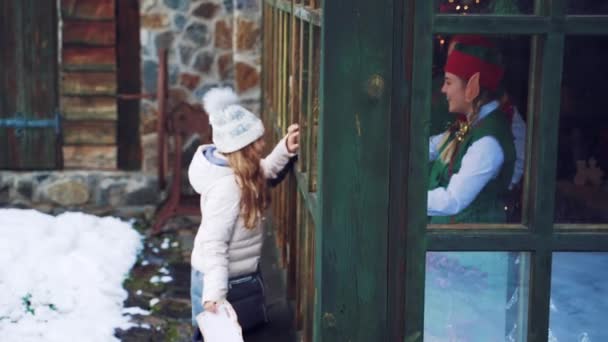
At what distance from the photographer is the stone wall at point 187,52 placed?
736 centimetres

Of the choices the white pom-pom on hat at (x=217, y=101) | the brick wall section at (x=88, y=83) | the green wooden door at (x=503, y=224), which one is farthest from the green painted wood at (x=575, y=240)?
the brick wall section at (x=88, y=83)

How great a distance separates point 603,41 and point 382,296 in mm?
716

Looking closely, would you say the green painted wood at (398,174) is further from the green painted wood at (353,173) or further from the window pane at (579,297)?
the window pane at (579,297)

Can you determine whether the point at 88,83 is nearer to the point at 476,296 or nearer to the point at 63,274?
the point at 63,274

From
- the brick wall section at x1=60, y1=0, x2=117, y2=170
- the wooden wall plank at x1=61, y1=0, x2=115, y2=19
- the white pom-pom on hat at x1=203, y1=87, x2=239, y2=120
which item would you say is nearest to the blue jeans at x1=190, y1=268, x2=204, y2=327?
the white pom-pom on hat at x1=203, y1=87, x2=239, y2=120

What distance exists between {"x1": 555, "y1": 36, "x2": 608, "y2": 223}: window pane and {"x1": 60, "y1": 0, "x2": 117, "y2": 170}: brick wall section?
220 inches

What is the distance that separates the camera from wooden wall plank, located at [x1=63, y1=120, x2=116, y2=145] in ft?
24.7

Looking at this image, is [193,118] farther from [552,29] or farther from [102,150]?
[552,29]

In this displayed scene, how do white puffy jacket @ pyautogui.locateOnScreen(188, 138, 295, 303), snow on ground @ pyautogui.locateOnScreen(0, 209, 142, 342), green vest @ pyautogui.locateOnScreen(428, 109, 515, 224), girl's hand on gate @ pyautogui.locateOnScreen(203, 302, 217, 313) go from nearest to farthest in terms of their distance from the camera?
green vest @ pyautogui.locateOnScreen(428, 109, 515, 224), girl's hand on gate @ pyautogui.locateOnScreen(203, 302, 217, 313), white puffy jacket @ pyautogui.locateOnScreen(188, 138, 295, 303), snow on ground @ pyautogui.locateOnScreen(0, 209, 142, 342)

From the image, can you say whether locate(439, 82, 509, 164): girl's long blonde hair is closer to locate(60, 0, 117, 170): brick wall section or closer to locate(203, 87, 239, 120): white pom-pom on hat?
locate(203, 87, 239, 120): white pom-pom on hat

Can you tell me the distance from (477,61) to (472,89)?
0.06 metres

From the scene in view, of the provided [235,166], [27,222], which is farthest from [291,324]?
[27,222]

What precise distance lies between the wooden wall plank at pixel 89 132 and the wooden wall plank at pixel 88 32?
1.91ft

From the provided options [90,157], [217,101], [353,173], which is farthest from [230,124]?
A: [90,157]
